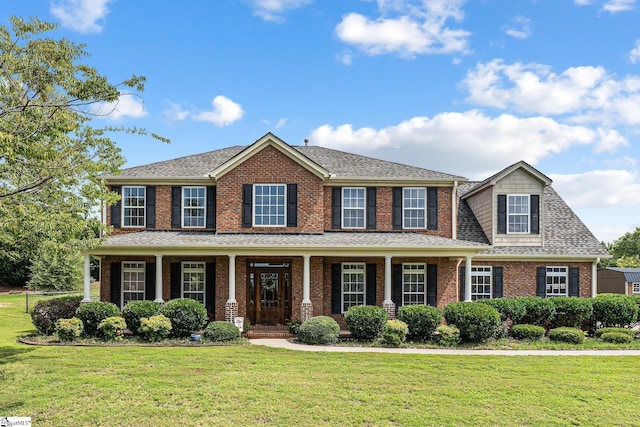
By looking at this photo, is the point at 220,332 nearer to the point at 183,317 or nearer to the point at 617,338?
the point at 183,317

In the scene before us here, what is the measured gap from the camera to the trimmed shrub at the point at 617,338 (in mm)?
16703

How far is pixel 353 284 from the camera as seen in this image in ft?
64.5

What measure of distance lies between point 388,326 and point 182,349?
6297mm

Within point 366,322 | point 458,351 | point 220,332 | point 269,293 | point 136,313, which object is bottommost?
point 458,351

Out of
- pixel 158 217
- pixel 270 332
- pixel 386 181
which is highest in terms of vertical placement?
pixel 386 181

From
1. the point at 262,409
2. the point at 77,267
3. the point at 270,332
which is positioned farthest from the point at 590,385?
the point at 77,267

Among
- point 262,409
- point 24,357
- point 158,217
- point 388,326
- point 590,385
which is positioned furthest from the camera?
point 158,217

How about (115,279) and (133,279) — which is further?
(133,279)

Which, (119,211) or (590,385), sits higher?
(119,211)

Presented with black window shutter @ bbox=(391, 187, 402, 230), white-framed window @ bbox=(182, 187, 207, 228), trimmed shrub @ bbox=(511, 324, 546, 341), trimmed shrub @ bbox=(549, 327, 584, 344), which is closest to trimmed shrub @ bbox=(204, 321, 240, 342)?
white-framed window @ bbox=(182, 187, 207, 228)

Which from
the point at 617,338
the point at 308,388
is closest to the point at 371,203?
the point at 617,338

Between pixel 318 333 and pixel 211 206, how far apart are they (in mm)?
7503

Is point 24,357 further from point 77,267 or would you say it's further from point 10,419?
point 77,267

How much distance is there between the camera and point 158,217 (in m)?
20.3
